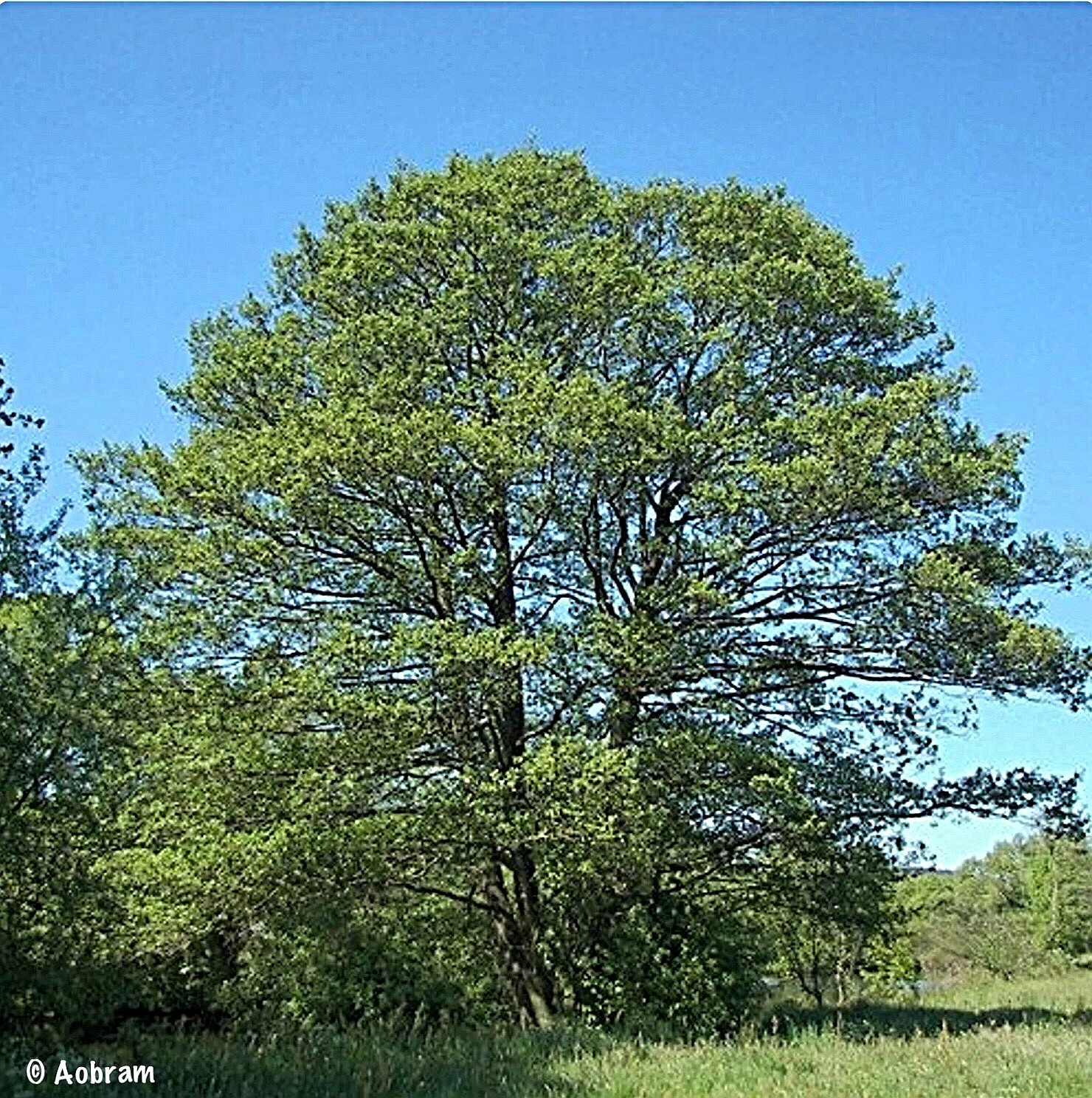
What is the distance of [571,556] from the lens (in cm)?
1717

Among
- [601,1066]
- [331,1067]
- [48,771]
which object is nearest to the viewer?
→ [331,1067]

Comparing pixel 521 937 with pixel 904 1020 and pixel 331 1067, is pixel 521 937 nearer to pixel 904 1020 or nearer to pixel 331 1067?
pixel 904 1020

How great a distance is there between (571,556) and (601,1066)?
752 centimetres

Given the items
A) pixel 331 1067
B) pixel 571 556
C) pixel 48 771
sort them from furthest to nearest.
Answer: pixel 571 556 < pixel 48 771 < pixel 331 1067

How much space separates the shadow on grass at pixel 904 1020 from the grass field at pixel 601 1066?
681 mm

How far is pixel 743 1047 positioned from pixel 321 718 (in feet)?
21.0

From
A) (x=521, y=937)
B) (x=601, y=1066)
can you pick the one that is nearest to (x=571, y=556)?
(x=521, y=937)

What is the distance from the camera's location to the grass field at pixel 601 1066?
949cm

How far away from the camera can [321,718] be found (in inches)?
629

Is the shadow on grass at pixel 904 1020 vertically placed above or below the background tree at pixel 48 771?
below

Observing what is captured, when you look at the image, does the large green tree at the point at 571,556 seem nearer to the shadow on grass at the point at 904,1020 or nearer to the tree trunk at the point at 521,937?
the tree trunk at the point at 521,937

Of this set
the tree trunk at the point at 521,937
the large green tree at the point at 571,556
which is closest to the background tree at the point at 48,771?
the large green tree at the point at 571,556

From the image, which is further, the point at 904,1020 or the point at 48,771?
the point at 904,1020

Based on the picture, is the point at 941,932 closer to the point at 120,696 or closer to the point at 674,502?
the point at 674,502
